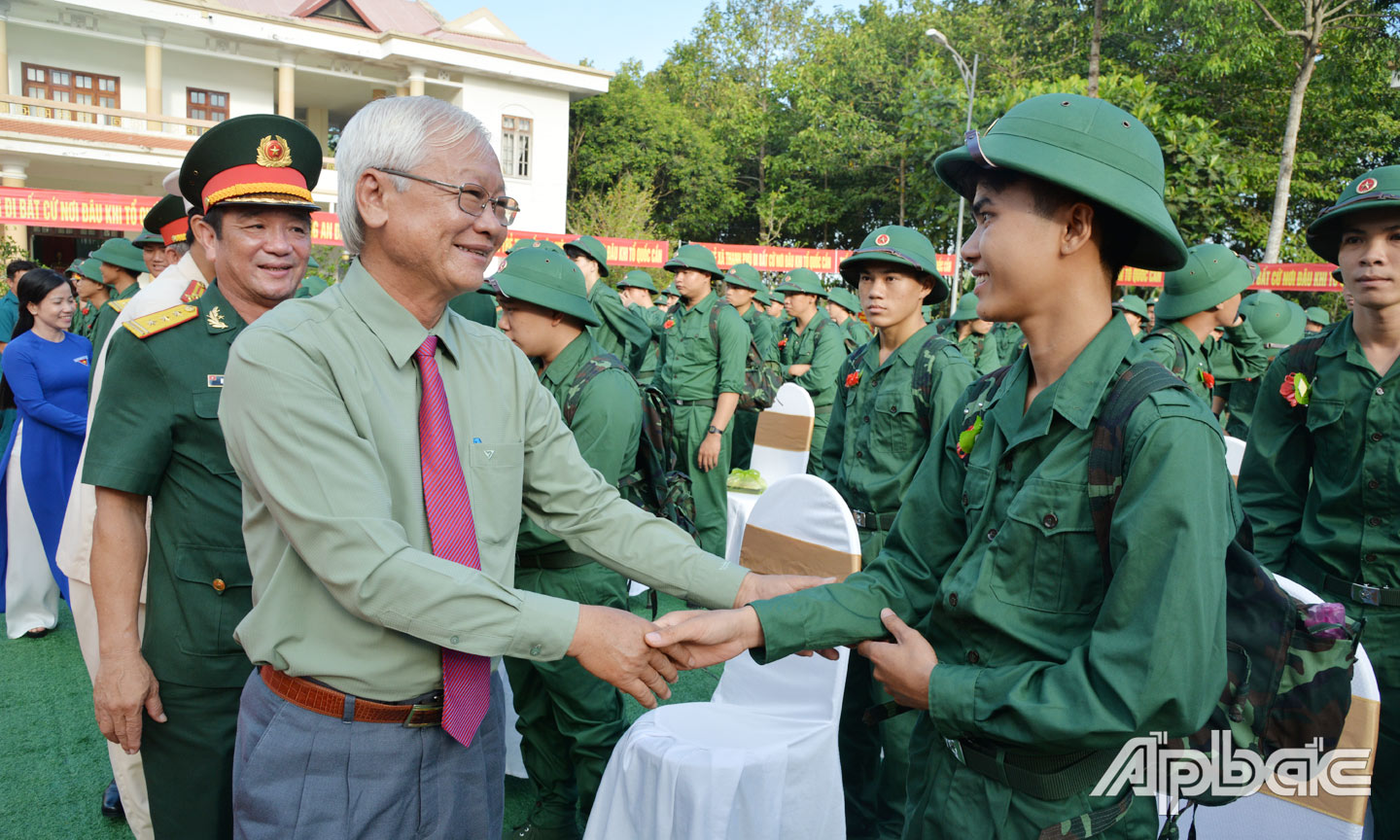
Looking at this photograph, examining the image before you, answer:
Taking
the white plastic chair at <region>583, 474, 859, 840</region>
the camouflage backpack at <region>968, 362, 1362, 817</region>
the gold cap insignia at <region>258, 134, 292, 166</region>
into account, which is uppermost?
the gold cap insignia at <region>258, 134, 292, 166</region>

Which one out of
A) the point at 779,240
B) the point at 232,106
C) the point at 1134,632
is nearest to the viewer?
the point at 1134,632

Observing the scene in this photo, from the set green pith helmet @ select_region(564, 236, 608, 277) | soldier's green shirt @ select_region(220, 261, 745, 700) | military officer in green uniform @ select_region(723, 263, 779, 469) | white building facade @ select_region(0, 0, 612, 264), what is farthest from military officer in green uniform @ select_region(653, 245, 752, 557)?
white building facade @ select_region(0, 0, 612, 264)

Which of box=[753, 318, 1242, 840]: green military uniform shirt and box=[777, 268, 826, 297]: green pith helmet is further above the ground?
box=[777, 268, 826, 297]: green pith helmet

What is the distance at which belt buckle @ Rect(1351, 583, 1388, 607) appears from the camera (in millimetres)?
2676

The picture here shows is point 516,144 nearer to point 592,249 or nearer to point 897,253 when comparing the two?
point 592,249

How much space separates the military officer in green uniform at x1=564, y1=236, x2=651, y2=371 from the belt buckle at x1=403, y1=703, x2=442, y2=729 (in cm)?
625

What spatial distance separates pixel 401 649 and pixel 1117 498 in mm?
1313

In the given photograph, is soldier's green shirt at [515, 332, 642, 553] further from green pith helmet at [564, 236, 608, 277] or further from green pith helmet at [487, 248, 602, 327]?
green pith helmet at [564, 236, 608, 277]

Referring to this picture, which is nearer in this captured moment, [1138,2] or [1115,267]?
[1115,267]

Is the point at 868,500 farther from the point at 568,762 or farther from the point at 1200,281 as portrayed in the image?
the point at 1200,281

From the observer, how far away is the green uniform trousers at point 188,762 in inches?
91.4

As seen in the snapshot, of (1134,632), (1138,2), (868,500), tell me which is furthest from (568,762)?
(1138,2)

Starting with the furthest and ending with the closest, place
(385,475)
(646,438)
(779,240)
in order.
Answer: (779,240)
(646,438)
(385,475)

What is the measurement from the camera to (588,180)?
36.9 meters
